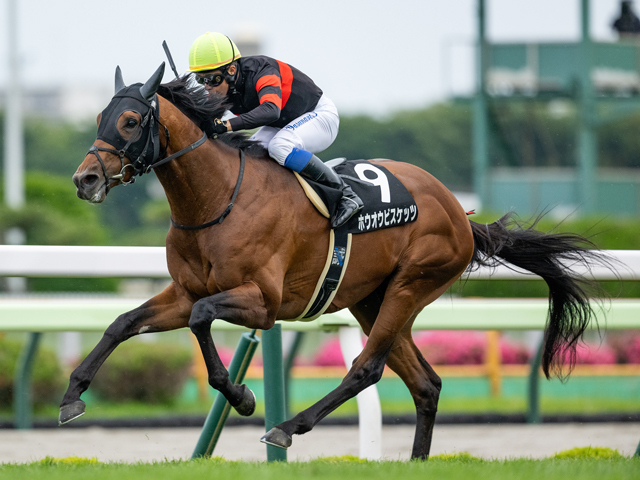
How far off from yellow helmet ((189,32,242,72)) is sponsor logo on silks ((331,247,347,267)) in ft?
2.82

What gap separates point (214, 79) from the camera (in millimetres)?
3289

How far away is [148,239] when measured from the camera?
21.3 meters

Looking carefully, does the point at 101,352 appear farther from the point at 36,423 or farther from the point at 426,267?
the point at 36,423

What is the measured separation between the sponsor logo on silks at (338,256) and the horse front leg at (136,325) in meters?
0.60

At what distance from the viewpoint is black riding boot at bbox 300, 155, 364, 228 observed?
332 cm

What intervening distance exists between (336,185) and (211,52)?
72 cm

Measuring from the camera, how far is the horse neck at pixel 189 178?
3092 mm

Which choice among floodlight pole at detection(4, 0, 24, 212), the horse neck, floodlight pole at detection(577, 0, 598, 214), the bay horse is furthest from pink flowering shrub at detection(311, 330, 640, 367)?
floodlight pole at detection(4, 0, 24, 212)

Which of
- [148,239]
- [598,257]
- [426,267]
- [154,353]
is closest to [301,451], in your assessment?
[426,267]

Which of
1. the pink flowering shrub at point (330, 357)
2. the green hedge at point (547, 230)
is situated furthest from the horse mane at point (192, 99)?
the green hedge at point (547, 230)

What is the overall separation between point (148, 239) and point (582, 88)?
11487 mm

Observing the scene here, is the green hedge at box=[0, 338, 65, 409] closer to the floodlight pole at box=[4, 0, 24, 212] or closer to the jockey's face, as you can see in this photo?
the jockey's face

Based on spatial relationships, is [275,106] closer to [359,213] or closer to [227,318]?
[359,213]

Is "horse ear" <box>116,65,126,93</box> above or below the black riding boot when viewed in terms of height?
above
